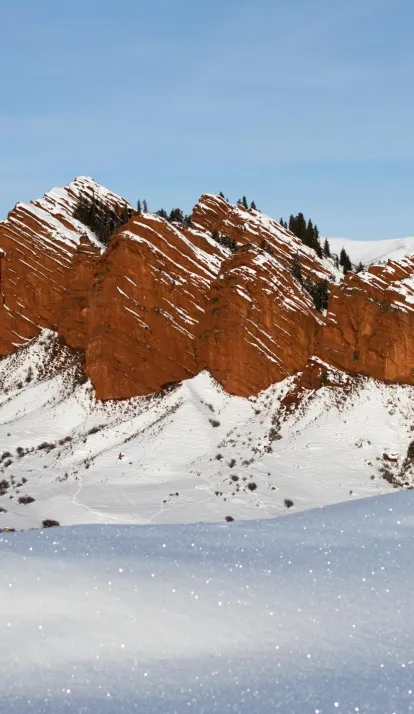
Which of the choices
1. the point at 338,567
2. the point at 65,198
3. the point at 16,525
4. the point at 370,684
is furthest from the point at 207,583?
the point at 65,198

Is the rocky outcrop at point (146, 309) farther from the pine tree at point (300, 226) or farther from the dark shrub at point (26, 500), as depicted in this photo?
the pine tree at point (300, 226)

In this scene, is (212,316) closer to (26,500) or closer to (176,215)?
(26,500)

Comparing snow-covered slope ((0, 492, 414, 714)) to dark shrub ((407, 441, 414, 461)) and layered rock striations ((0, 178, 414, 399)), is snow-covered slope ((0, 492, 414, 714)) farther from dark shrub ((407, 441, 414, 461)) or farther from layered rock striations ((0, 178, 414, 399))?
layered rock striations ((0, 178, 414, 399))

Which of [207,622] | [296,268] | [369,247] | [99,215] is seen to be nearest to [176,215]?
[99,215]

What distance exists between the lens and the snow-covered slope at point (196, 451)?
31.7 m

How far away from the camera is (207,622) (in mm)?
4770

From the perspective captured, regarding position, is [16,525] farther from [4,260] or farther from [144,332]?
[4,260]

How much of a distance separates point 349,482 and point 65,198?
5332 cm

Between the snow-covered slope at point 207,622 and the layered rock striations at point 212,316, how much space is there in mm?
39795

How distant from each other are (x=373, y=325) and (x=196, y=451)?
1567cm

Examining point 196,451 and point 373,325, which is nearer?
point 196,451

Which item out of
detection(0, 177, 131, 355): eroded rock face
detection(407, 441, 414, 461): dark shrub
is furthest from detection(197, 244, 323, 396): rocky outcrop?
detection(0, 177, 131, 355): eroded rock face

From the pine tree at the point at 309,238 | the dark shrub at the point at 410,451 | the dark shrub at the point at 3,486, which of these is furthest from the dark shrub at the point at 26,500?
the pine tree at the point at 309,238

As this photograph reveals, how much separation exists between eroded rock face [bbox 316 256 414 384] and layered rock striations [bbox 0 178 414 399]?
7 cm
